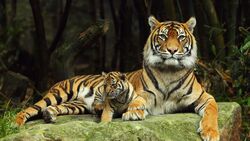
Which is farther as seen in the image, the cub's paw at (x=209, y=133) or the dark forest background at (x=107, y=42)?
the dark forest background at (x=107, y=42)

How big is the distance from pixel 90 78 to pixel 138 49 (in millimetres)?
4876

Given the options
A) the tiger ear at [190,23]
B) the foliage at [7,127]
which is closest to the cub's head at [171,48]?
the tiger ear at [190,23]

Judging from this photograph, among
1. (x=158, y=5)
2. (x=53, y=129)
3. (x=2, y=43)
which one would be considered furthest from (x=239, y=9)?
(x=53, y=129)

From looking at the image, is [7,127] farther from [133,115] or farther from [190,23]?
[190,23]

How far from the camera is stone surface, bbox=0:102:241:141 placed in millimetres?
6418

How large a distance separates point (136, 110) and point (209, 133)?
84 centimetres

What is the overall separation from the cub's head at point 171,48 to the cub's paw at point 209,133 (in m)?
0.89

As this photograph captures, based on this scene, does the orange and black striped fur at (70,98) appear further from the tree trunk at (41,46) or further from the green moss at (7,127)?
the tree trunk at (41,46)

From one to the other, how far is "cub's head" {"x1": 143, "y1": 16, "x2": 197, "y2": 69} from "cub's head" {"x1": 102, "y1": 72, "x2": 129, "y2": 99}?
55 centimetres

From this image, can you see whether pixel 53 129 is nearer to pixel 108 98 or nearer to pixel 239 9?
pixel 108 98

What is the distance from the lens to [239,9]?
11773 millimetres

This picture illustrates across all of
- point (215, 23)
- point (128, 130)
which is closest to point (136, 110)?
point (128, 130)

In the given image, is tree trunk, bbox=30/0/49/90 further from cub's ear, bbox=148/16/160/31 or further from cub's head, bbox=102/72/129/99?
cub's head, bbox=102/72/129/99

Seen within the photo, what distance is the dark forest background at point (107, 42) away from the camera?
10.4m
